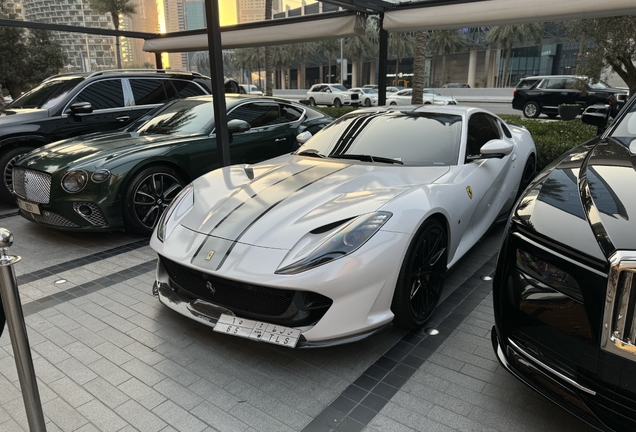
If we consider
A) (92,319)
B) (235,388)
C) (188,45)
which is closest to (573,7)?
(235,388)

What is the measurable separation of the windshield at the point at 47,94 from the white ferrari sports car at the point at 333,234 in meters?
4.57

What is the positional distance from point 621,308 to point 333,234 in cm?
141

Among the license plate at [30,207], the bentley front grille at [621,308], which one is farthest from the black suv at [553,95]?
the bentley front grille at [621,308]

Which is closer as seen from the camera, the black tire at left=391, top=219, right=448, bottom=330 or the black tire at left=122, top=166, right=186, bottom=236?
the black tire at left=391, top=219, right=448, bottom=330

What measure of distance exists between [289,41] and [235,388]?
646 centimetres

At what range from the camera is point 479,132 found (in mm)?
4242

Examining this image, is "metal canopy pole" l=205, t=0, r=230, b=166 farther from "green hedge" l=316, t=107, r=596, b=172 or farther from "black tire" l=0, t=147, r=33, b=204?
"green hedge" l=316, t=107, r=596, b=172

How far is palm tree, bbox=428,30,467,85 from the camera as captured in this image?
4766 centimetres

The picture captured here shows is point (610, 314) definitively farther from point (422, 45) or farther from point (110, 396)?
point (422, 45)

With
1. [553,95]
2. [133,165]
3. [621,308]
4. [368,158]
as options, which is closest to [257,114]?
[133,165]

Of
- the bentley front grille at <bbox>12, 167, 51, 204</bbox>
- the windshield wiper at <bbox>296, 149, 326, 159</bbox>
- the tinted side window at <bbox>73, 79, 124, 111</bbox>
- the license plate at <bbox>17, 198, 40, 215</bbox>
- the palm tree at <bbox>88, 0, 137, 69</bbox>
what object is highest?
the palm tree at <bbox>88, 0, 137, 69</bbox>

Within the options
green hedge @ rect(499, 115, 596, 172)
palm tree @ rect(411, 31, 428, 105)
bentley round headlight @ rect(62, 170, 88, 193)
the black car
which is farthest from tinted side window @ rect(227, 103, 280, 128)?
palm tree @ rect(411, 31, 428, 105)

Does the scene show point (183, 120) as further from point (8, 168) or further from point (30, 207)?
point (8, 168)

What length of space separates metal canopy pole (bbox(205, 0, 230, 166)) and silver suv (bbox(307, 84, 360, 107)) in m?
24.5
